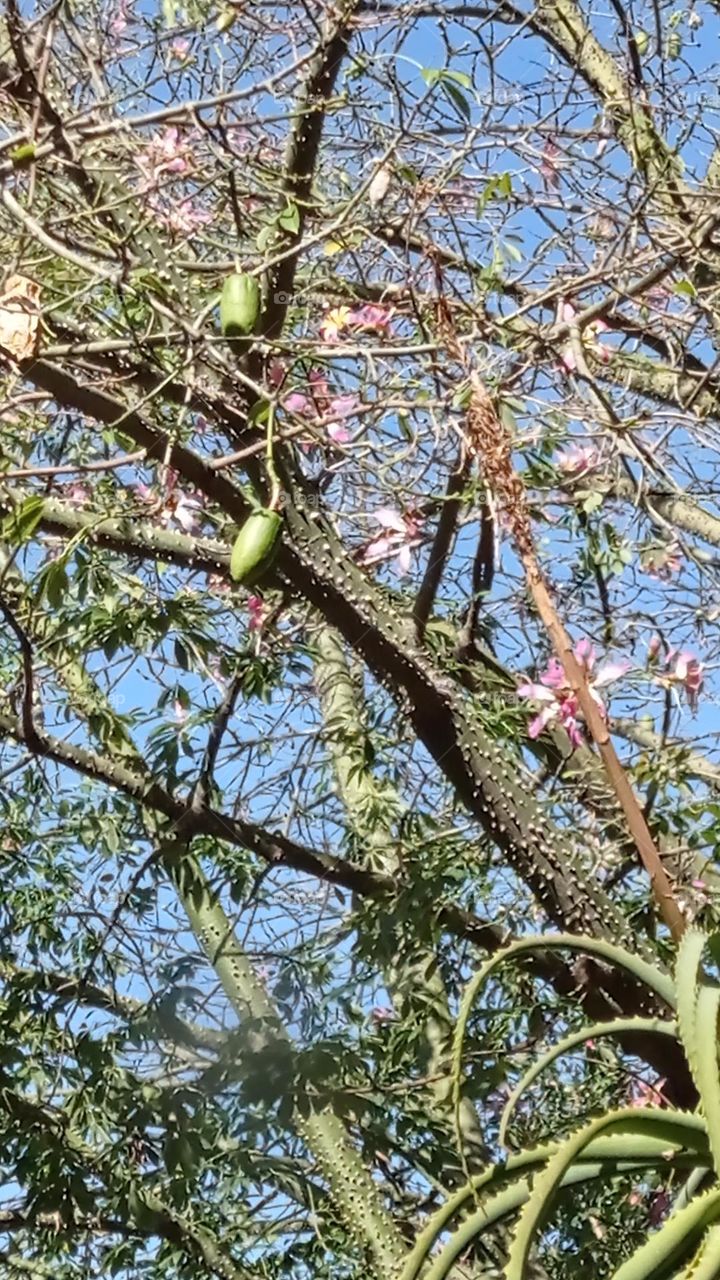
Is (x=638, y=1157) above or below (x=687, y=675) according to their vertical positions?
below

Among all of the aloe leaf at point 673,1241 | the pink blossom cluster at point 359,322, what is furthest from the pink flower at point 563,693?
the aloe leaf at point 673,1241

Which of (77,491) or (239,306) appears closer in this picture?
(239,306)

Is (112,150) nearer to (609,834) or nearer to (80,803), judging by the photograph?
(80,803)

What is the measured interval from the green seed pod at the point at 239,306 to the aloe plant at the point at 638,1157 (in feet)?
3.20

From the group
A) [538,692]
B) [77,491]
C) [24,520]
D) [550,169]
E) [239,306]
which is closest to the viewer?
[239,306]

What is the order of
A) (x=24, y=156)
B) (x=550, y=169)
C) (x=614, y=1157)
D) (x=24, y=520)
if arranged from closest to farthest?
(x=614, y=1157) < (x=24, y=156) < (x=24, y=520) < (x=550, y=169)

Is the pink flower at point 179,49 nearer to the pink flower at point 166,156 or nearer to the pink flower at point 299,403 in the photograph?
the pink flower at point 166,156

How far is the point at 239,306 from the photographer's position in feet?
6.29

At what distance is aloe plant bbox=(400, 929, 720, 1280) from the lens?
3.63 ft

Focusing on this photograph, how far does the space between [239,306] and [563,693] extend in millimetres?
672

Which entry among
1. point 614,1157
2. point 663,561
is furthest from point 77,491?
point 614,1157

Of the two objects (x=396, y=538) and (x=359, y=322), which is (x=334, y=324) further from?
(x=396, y=538)

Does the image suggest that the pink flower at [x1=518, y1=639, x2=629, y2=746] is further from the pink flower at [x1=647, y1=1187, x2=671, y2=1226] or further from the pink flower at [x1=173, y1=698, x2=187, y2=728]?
the pink flower at [x1=647, y1=1187, x2=671, y2=1226]

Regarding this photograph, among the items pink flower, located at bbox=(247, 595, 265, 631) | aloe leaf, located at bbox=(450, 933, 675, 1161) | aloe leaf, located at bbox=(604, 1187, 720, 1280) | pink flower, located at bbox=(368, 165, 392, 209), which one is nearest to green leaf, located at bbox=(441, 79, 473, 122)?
pink flower, located at bbox=(368, 165, 392, 209)
